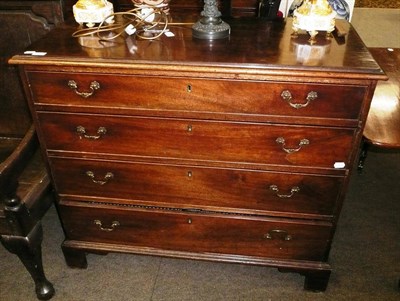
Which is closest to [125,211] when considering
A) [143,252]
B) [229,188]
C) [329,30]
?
[143,252]

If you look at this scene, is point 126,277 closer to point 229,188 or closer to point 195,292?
point 195,292

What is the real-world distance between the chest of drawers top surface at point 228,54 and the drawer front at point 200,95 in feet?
0.18

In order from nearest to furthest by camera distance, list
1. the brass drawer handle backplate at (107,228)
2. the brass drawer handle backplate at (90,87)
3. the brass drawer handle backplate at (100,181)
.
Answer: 1. the brass drawer handle backplate at (90,87)
2. the brass drawer handle backplate at (100,181)
3. the brass drawer handle backplate at (107,228)

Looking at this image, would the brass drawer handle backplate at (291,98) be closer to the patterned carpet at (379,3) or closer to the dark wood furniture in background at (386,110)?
the dark wood furniture in background at (386,110)

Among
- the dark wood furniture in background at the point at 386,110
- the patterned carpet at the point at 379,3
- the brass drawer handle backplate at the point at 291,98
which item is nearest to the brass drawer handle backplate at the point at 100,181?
the brass drawer handle backplate at the point at 291,98

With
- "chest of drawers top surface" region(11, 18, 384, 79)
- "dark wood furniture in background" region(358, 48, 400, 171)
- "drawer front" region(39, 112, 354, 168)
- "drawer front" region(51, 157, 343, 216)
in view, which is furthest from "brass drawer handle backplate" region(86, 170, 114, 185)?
"dark wood furniture in background" region(358, 48, 400, 171)

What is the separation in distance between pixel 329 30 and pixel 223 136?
21.2 inches

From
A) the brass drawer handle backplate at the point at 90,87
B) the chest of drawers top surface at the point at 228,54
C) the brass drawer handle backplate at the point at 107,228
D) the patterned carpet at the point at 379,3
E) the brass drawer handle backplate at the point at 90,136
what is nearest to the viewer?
the chest of drawers top surface at the point at 228,54

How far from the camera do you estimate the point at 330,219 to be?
153 centimetres

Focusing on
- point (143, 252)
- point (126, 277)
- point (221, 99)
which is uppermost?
point (221, 99)

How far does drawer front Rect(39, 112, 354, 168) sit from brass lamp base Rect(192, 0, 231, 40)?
1.05ft

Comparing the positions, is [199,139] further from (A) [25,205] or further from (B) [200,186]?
(A) [25,205]

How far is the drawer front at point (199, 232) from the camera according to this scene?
1.58 metres

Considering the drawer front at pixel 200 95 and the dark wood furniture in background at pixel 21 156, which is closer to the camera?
the drawer front at pixel 200 95
